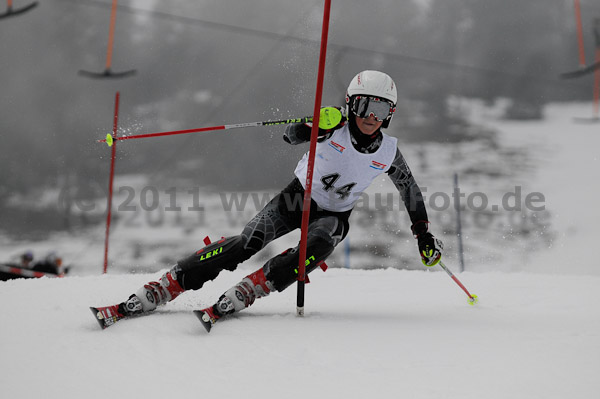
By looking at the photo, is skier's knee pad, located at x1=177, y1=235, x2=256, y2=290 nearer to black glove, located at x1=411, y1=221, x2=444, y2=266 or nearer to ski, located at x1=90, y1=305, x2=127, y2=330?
ski, located at x1=90, y1=305, x2=127, y2=330

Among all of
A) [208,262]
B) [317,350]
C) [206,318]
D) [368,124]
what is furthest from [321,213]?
[317,350]

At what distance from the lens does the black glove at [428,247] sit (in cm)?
267

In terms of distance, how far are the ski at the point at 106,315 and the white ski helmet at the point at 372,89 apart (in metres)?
1.46

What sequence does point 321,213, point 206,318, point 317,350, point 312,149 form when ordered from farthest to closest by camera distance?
point 321,213 → point 312,149 → point 206,318 → point 317,350

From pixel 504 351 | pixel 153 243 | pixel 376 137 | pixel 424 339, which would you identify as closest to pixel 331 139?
pixel 376 137

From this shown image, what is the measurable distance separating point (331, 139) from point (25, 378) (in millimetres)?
1652

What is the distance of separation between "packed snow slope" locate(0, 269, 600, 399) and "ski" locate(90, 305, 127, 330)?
3 centimetres

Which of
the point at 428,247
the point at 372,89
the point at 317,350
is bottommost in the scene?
the point at 317,350

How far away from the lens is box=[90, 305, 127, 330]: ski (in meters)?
2.21

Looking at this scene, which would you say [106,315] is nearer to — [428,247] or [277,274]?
[277,274]

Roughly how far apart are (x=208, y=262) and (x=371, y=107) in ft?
3.56

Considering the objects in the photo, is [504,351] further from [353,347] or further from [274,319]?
[274,319]

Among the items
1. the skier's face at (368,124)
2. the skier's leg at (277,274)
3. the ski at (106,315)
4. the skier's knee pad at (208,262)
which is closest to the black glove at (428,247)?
the skier's leg at (277,274)

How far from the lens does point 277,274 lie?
239 centimetres
